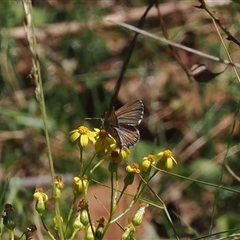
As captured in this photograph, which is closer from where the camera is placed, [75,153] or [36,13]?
[75,153]

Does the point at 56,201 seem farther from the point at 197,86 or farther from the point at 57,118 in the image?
the point at 197,86

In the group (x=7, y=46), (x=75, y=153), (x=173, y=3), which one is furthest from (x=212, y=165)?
(x=173, y=3)

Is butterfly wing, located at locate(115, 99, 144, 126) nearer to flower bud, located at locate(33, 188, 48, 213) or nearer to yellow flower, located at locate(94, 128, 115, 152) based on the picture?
yellow flower, located at locate(94, 128, 115, 152)

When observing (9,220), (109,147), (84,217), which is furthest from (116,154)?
(9,220)

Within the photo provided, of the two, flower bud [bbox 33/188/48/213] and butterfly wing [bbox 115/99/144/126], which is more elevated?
butterfly wing [bbox 115/99/144/126]

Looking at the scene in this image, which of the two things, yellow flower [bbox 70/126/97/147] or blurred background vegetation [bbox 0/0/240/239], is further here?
blurred background vegetation [bbox 0/0/240/239]

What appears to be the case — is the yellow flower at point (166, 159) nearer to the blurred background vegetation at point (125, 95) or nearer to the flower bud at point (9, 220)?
the flower bud at point (9, 220)

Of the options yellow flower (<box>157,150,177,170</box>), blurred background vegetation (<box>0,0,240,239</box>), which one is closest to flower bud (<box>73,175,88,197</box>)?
yellow flower (<box>157,150,177,170</box>)

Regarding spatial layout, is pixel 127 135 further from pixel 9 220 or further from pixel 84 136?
pixel 9 220

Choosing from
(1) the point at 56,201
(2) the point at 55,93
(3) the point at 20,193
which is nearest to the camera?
(1) the point at 56,201
